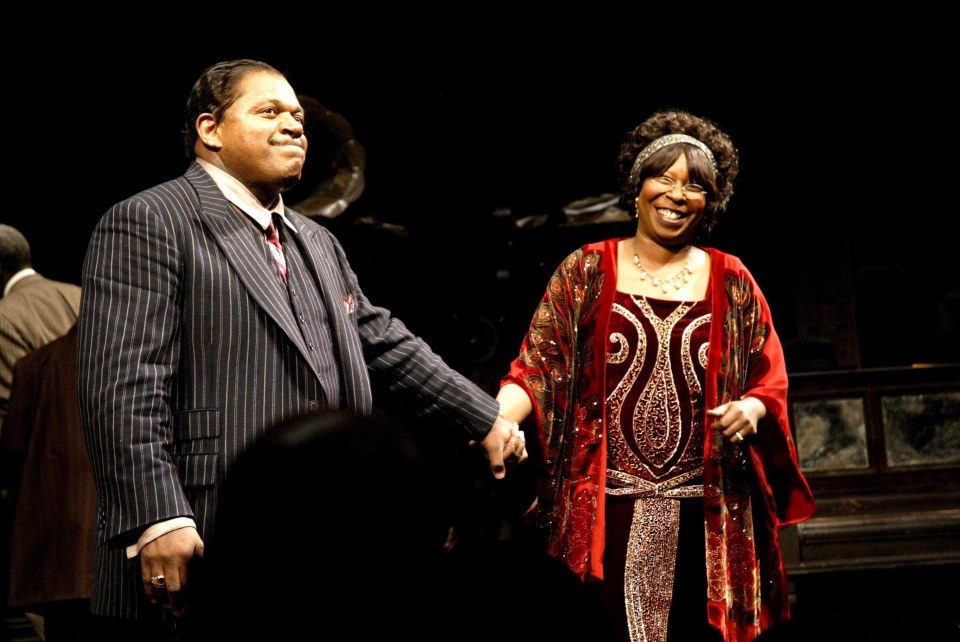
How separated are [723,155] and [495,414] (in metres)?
0.93

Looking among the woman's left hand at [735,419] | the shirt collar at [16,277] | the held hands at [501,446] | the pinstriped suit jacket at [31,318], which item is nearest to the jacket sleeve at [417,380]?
the held hands at [501,446]

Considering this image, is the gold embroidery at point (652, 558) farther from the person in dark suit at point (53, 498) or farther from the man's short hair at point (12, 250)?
the man's short hair at point (12, 250)

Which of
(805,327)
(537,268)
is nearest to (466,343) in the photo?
(537,268)

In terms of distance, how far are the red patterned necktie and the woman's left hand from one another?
3.15ft

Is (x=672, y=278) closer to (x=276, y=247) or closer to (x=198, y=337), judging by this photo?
(x=276, y=247)

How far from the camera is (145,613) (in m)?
1.73

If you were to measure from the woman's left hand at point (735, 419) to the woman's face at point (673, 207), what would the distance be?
1.43 ft

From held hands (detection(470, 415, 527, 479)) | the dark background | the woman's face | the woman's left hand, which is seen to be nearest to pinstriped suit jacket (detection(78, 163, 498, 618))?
held hands (detection(470, 415, 527, 479))

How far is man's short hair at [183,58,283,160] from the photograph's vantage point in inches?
79.4

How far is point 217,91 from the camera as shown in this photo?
2.03 m

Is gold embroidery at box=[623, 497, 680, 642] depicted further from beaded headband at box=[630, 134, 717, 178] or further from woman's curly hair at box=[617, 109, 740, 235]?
beaded headband at box=[630, 134, 717, 178]

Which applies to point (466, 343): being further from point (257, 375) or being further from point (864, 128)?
point (257, 375)

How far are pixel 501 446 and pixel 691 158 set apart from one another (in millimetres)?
853

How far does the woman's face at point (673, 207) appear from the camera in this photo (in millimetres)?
2523
